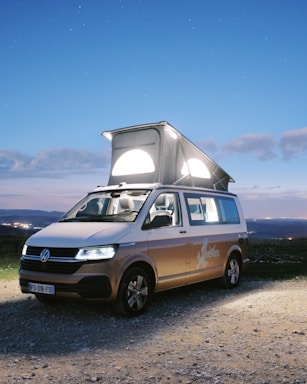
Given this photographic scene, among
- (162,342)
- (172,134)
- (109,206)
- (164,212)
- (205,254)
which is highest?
(172,134)

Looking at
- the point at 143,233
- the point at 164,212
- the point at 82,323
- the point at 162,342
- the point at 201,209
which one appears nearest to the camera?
the point at 162,342

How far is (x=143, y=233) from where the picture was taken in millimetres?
7578

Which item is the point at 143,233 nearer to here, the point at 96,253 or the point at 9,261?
the point at 96,253

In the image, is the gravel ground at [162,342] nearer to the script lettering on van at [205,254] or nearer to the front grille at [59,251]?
the script lettering on van at [205,254]

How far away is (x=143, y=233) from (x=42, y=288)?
6.06 feet

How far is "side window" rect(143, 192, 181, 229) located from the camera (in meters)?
7.86

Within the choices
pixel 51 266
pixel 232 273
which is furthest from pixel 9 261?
pixel 51 266

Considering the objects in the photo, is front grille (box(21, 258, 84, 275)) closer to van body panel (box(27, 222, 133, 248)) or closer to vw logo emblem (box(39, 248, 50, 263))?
vw logo emblem (box(39, 248, 50, 263))

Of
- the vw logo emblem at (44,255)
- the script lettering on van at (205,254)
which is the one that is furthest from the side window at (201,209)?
the vw logo emblem at (44,255)

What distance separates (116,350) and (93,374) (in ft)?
2.79

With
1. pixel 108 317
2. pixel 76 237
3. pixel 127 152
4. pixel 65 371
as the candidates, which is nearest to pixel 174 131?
pixel 127 152

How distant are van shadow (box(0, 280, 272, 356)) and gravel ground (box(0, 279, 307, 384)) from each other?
13 mm

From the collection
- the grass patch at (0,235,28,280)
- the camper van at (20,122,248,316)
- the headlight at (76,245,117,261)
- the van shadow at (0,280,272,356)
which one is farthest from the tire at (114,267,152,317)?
the grass patch at (0,235,28,280)

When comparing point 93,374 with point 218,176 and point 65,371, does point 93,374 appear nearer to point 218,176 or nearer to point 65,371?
point 65,371
